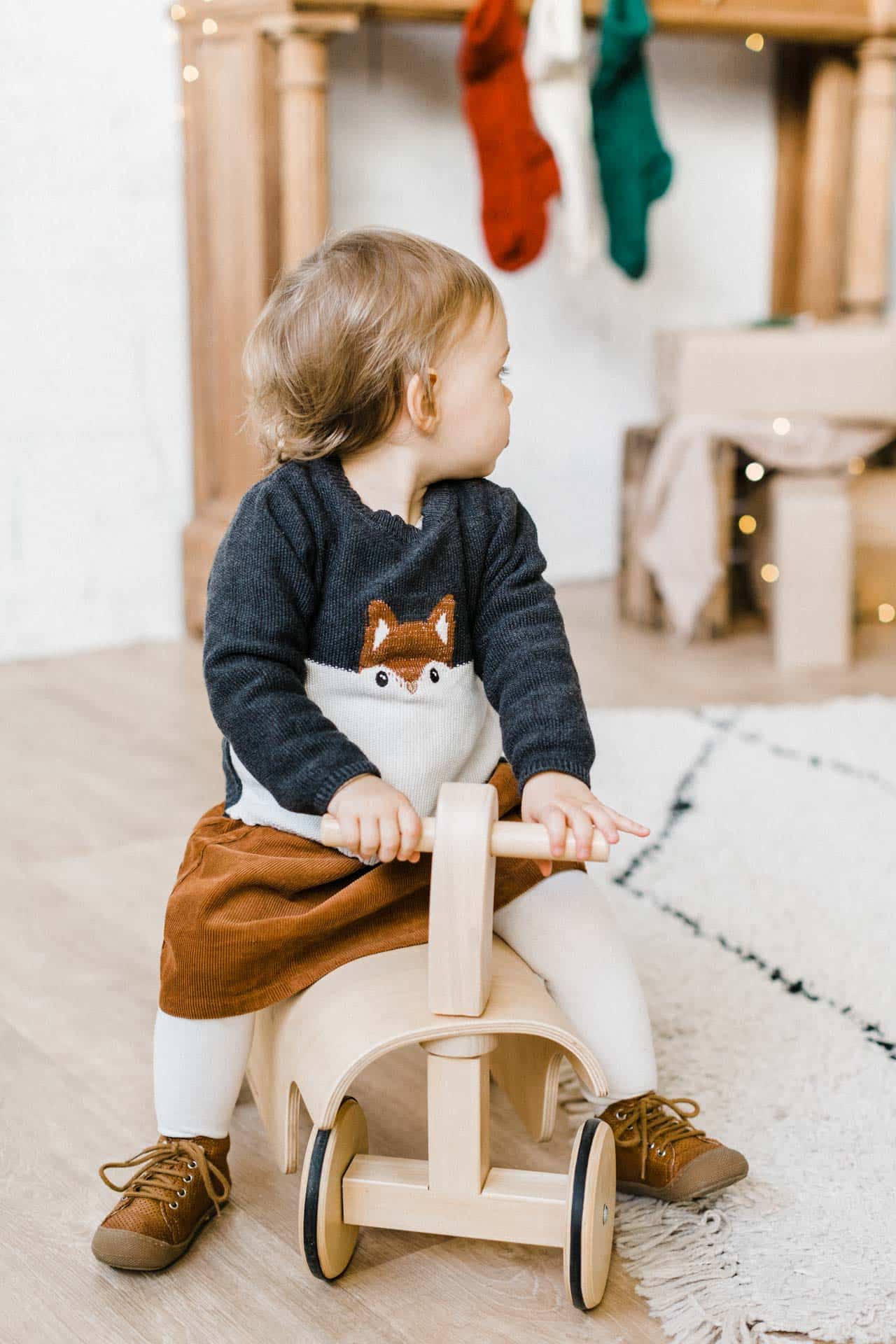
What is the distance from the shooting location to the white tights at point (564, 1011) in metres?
0.86

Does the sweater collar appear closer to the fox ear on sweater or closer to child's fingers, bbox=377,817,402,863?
the fox ear on sweater

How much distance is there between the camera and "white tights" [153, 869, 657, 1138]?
2.83ft

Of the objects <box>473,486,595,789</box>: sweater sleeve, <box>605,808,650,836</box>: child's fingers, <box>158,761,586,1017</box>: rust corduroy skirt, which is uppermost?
<box>473,486,595,789</box>: sweater sleeve

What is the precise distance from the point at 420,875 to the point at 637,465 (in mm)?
1719

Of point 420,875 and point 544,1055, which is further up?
point 420,875

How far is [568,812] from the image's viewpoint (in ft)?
2.64

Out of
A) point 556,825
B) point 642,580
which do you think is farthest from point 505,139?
point 556,825

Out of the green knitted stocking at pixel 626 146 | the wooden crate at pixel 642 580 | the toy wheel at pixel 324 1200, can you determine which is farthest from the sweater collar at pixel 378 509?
the green knitted stocking at pixel 626 146

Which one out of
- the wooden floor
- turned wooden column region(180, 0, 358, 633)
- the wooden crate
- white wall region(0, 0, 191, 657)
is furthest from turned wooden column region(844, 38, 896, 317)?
the wooden floor

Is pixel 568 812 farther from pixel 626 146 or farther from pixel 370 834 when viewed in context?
pixel 626 146

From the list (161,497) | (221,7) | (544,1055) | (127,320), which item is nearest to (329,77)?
(221,7)

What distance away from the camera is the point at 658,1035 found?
1.09 metres

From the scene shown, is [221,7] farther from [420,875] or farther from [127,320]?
[420,875]

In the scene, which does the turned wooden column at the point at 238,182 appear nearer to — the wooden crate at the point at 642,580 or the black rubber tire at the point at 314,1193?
the wooden crate at the point at 642,580
